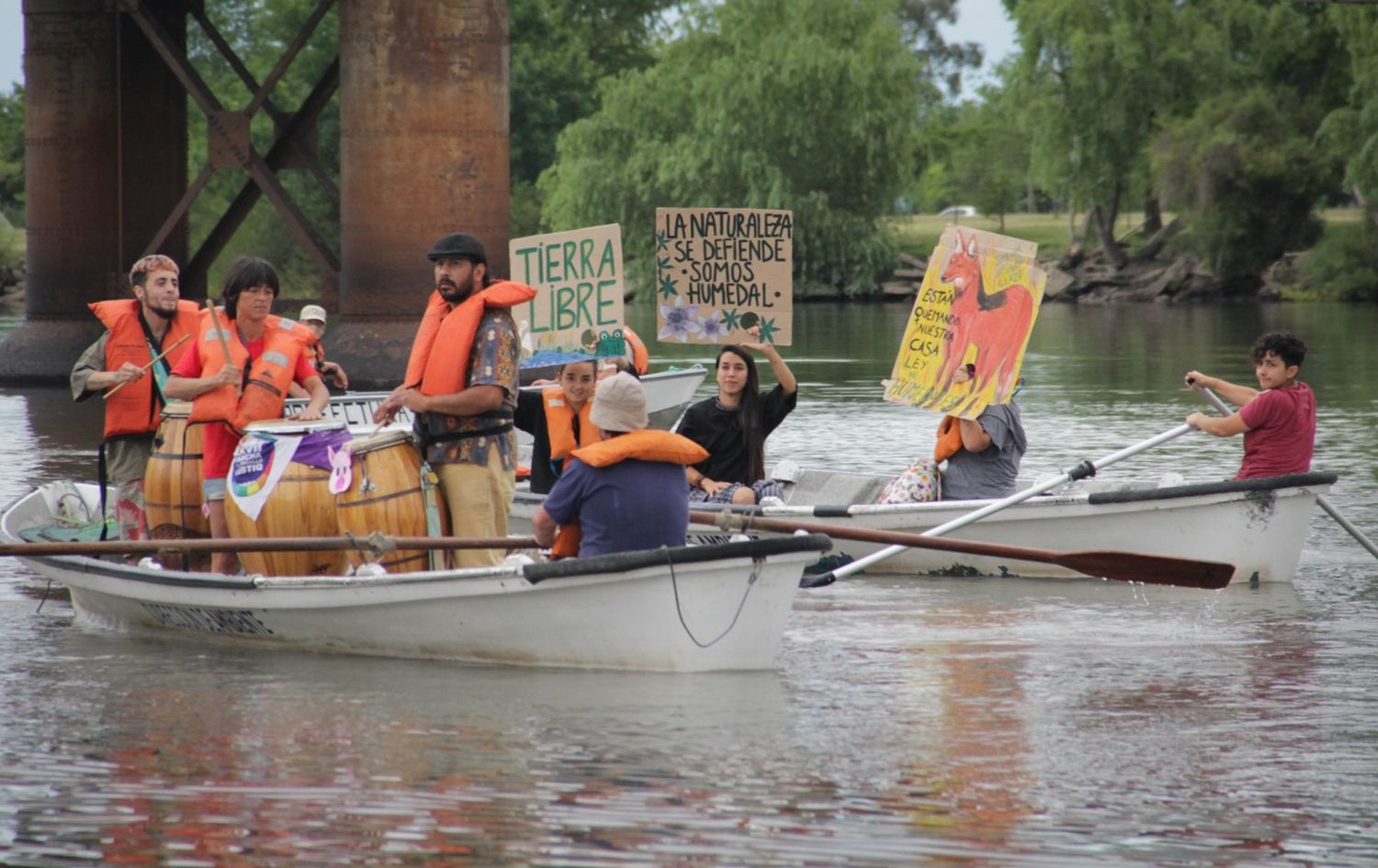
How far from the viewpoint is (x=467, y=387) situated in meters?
10.0

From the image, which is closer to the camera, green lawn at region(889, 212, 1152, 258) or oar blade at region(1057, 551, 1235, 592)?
oar blade at region(1057, 551, 1235, 592)

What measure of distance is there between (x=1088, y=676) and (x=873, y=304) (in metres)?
53.6

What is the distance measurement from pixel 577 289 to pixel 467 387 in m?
4.23

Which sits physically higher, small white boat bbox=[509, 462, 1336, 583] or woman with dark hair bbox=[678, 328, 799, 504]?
woman with dark hair bbox=[678, 328, 799, 504]

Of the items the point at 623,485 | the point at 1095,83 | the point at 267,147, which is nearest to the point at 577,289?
the point at 623,485

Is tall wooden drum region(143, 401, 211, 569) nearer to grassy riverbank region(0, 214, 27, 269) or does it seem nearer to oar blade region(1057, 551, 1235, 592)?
oar blade region(1057, 551, 1235, 592)

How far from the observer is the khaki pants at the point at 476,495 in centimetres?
1018

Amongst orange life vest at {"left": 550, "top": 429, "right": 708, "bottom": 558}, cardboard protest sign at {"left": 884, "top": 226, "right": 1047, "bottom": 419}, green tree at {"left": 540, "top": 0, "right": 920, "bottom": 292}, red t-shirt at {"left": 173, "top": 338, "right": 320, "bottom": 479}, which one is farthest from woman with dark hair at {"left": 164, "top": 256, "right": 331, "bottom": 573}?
green tree at {"left": 540, "top": 0, "right": 920, "bottom": 292}

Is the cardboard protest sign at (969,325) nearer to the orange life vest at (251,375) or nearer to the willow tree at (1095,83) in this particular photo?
the orange life vest at (251,375)

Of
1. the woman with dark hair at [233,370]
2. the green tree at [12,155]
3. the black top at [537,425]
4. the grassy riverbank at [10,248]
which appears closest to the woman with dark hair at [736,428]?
the black top at [537,425]

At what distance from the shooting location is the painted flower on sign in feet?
45.3

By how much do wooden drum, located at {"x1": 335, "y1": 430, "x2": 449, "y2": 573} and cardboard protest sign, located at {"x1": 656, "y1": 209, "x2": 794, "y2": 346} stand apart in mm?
3868

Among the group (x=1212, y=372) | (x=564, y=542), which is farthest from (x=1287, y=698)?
(x=1212, y=372)

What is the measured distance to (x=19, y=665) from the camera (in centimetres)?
1025
